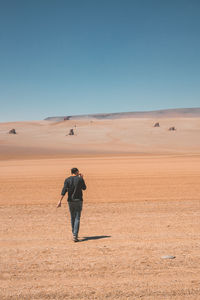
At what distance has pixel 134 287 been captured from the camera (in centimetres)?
510

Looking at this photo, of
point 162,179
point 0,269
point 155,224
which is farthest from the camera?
point 162,179

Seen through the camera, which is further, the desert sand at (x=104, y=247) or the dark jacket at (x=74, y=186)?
the dark jacket at (x=74, y=186)

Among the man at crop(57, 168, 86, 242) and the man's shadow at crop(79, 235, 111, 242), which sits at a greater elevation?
the man at crop(57, 168, 86, 242)

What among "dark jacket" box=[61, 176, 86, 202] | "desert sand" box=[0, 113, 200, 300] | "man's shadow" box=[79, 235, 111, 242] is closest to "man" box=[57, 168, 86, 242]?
"dark jacket" box=[61, 176, 86, 202]

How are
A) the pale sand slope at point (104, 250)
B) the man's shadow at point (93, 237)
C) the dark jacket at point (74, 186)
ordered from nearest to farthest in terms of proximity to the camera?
the pale sand slope at point (104, 250), the dark jacket at point (74, 186), the man's shadow at point (93, 237)

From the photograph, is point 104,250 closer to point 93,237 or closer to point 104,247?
point 104,247

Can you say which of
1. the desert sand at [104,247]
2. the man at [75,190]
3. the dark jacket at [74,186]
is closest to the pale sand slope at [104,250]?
the desert sand at [104,247]

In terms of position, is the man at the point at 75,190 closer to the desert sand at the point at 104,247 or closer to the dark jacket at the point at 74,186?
the dark jacket at the point at 74,186

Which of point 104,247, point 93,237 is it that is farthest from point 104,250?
point 93,237

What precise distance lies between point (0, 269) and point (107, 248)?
2.27 m

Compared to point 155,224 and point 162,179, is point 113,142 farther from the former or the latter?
point 155,224

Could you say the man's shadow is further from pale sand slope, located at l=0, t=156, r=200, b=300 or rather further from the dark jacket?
the dark jacket

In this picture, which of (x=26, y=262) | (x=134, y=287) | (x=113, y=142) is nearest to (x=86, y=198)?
(x=26, y=262)

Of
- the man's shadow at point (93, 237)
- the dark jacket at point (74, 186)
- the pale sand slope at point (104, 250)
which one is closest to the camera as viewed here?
the pale sand slope at point (104, 250)
